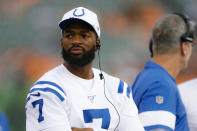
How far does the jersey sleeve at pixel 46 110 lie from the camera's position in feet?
8.66

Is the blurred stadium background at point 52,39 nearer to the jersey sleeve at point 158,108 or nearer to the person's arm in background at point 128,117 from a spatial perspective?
the jersey sleeve at point 158,108

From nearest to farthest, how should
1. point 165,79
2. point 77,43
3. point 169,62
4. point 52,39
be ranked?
point 77,43
point 165,79
point 169,62
point 52,39

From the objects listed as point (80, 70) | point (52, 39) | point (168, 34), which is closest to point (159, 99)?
point (168, 34)

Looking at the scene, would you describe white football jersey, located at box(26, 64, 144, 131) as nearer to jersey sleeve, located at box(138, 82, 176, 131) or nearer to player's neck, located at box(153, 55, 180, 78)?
jersey sleeve, located at box(138, 82, 176, 131)

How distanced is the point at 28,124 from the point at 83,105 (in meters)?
0.31

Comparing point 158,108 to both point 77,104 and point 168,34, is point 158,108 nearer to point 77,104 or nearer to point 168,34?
point 168,34

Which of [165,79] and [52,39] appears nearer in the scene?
[165,79]

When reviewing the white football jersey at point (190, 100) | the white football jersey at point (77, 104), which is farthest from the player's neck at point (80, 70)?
the white football jersey at point (190, 100)

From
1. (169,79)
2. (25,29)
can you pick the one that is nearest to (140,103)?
(169,79)

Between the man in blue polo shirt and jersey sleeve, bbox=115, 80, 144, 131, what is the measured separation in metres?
0.36

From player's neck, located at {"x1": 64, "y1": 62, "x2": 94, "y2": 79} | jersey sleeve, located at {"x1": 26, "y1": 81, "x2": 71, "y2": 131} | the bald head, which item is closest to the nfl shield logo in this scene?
the bald head

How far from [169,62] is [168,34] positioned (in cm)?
20

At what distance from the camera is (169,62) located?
3684 millimetres

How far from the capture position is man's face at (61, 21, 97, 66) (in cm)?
284
